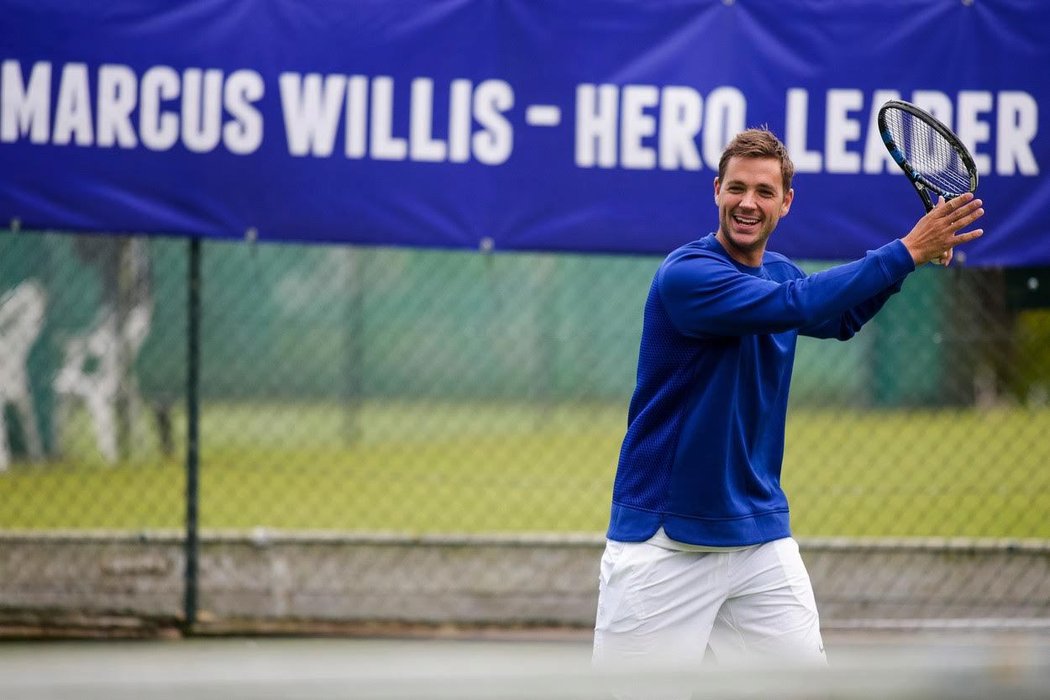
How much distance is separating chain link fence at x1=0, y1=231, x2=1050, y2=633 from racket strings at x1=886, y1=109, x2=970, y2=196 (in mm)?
2939

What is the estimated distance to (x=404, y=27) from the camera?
5.91 metres

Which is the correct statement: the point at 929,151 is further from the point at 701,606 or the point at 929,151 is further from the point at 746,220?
the point at 701,606

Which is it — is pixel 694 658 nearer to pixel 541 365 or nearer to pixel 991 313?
pixel 991 313

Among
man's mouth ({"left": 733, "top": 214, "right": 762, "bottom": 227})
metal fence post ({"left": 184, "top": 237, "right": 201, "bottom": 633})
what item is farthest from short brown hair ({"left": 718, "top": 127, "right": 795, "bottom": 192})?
metal fence post ({"left": 184, "top": 237, "right": 201, "bottom": 633})

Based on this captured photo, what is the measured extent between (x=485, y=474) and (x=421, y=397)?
4.77 feet

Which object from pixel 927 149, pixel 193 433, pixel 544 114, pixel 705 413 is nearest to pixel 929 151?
pixel 927 149

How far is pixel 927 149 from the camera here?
4.37m

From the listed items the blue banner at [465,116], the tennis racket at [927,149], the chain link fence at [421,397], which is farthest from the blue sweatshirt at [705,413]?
the chain link fence at [421,397]

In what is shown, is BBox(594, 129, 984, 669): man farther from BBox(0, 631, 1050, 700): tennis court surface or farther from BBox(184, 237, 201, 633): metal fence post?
BBox(184, 237, 201, 633): metal fence post

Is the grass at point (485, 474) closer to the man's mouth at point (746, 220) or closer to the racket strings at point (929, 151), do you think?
the racket strings at point (929, 151)

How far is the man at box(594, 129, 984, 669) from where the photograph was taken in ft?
12.0

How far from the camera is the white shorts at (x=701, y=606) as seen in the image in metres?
3.66

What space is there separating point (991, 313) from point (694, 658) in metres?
5.22

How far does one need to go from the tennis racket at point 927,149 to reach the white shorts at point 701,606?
3.95 feet
